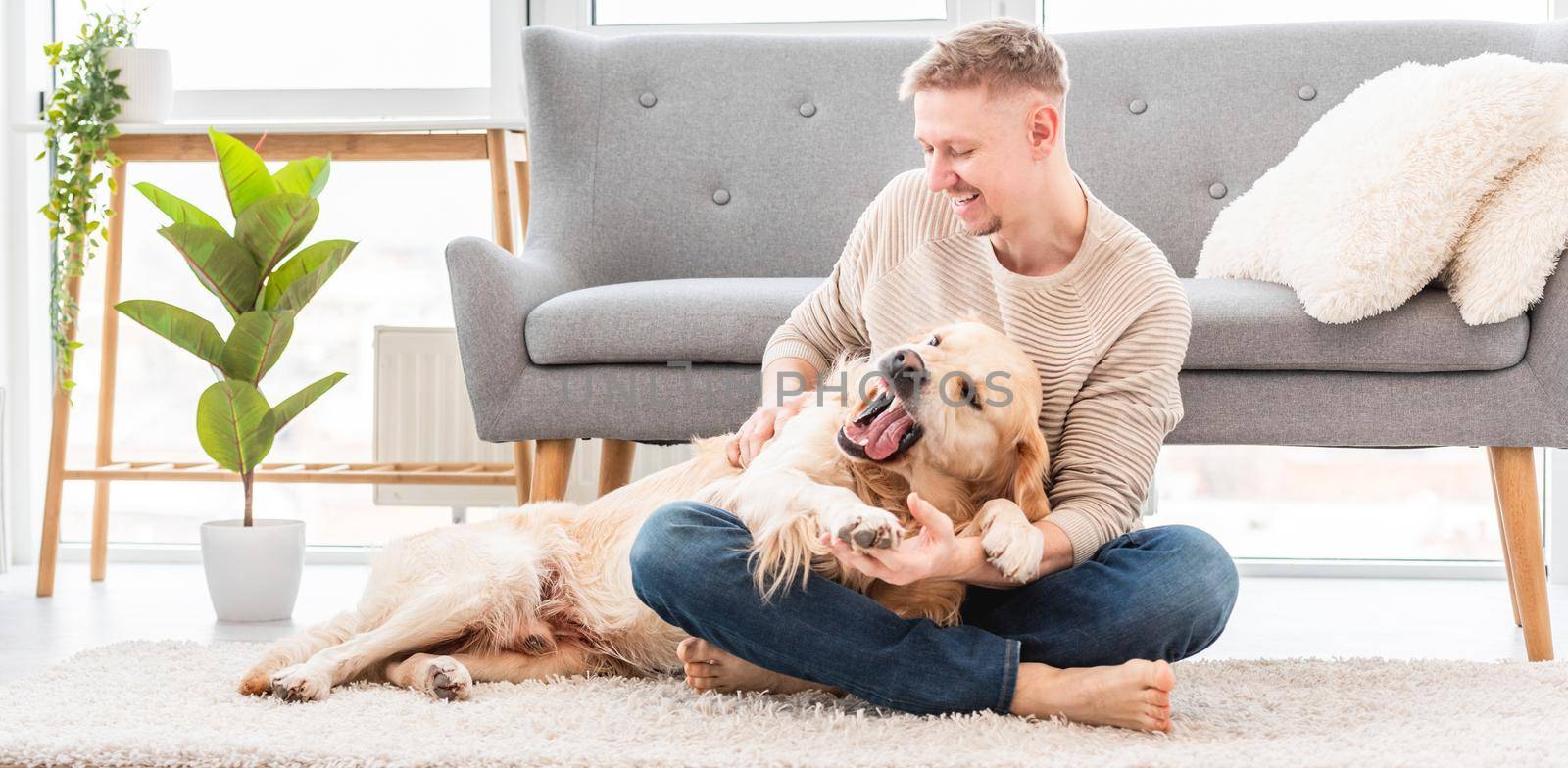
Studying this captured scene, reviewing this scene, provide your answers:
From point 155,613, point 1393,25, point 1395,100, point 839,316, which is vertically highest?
point 1393,25

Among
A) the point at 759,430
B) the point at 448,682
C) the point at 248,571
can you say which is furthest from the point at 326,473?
the point at 759,430

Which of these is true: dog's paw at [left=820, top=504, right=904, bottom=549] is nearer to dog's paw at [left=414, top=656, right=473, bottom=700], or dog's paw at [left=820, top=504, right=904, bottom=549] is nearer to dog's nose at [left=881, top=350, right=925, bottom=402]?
dog's nose at [left=881, top=350, right=925, bottom=402]

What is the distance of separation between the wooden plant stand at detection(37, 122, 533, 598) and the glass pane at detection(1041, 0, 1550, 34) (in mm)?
1601

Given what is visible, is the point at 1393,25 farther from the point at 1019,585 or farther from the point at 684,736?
the point at 684,736

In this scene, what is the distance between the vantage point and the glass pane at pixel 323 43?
3.75 m

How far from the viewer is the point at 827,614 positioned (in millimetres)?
1550

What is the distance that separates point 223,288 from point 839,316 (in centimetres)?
143

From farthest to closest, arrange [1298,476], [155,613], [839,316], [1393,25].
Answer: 1. [1298,476]
2. [1393,25]
3. [155,613]
4. [839,316]

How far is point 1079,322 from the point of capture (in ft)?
5.53

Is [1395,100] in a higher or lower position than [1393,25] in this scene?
lower

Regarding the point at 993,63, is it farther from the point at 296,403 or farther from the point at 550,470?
the point at 296,403

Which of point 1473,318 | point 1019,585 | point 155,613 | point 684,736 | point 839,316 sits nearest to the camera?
point 684,736

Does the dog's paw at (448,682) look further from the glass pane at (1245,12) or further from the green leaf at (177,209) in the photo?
the glass pane at (1245,12)

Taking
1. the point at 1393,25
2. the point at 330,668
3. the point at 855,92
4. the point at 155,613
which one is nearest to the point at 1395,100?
the point at 1393,25
